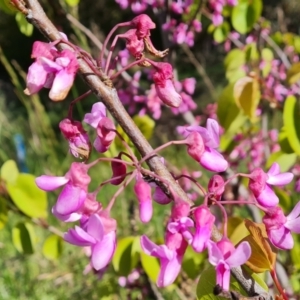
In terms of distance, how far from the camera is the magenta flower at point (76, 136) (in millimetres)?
650

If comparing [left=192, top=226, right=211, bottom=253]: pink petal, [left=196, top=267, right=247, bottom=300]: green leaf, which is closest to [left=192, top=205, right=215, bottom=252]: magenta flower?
[left=192, top=226, right=211, bottom=253]: pink petal

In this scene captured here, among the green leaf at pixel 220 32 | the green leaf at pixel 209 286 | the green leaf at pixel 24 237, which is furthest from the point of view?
the green leaf at pixel 220 32

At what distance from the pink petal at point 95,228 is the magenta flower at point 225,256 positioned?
0.37ft

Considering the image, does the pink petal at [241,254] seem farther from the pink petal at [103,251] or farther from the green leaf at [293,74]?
the green leaf at [293,74]

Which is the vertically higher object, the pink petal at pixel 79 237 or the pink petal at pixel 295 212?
the pink petal at pixel 79 237

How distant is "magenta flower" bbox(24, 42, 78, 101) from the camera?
589 millimetres

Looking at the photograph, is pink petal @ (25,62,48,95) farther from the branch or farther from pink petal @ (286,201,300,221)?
pink petal @ (286,201,300,221)

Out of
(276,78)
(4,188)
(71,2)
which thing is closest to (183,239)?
(4,188)

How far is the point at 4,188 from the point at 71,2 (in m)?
0.47

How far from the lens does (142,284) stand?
160 cm

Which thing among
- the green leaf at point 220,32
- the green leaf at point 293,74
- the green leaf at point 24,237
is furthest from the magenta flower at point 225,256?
the green leaf at point 220,32

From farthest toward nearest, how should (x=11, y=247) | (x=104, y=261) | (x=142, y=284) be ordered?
(x=11, y=247) < (x=142, y=284) < (x=104, y=261)

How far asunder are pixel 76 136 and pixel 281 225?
25 cm

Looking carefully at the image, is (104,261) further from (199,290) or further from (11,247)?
(11,247)
